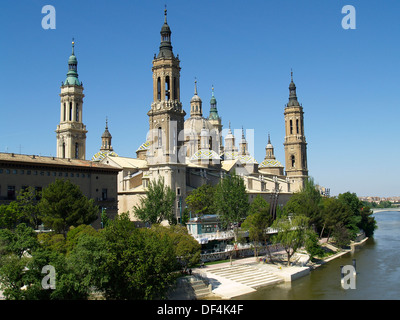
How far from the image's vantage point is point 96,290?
29.3m

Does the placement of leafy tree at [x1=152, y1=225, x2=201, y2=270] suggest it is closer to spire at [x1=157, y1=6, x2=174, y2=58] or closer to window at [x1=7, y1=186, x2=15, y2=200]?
window at [x1=7, y1=186, x2=15, y2=200]

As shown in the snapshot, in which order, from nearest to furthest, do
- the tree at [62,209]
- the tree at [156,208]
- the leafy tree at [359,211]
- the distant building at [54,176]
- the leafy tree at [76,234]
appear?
the leafy tree at [76,234] < the tree at [62,209] < the distant building at [54,176] < the tree at [156,208] < the leafy tree at [359,211]

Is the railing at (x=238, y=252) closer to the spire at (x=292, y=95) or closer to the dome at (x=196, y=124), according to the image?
the dome at (x=196, y=124)

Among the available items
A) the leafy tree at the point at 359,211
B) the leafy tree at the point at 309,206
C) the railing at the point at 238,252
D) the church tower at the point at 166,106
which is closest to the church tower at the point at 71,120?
the church tower at the point at 166,106

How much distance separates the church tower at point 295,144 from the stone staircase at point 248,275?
65661 millimetres

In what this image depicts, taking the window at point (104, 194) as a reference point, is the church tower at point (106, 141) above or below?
above

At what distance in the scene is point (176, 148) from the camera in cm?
6619

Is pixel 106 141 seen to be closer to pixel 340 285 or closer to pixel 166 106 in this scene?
pixel 166 106

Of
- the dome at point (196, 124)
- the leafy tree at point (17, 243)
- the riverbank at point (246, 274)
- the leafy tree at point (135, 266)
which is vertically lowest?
the riverbank at point (246, 274)

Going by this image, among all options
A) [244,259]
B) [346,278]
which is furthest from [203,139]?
[346,278]

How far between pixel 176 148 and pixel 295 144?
1989 inches

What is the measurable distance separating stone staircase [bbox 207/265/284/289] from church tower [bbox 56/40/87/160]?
49.6m

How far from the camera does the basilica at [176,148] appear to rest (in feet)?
218
